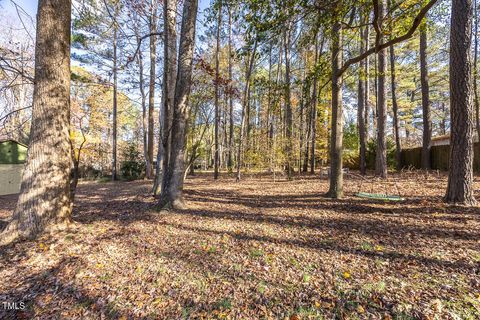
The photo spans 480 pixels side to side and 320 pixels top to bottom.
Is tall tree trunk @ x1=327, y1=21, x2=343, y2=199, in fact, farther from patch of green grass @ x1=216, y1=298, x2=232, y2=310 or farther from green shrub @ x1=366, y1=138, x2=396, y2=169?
green shrub @ x1=366, y1=138, x2=396, y2=169

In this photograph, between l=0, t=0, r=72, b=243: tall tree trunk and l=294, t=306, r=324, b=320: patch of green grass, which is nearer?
l=294, t=306, r=324, b=320: patch of green grass

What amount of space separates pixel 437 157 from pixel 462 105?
26.9ft

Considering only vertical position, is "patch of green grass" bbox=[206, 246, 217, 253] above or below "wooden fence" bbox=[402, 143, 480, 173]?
below

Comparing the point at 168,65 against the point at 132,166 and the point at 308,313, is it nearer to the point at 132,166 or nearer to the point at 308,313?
the point at 308,313

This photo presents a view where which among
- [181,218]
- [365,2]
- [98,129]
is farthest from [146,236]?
[98,129]

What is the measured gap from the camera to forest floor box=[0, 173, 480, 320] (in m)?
1.90

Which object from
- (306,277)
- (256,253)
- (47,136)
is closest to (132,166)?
(47,136)

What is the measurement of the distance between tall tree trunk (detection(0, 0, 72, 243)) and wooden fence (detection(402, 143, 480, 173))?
12.4 m

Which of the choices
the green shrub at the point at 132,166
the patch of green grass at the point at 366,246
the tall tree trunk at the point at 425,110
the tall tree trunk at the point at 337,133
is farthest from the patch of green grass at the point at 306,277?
the green shrub at the point at 132,166

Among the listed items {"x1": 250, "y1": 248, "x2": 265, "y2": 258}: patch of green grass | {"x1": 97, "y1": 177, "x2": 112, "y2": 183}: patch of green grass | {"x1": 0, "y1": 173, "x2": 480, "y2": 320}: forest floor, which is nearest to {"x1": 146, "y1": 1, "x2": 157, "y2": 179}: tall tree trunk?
{"x1": 97, "y1": 177, "x2": 112, "y2": 183}: patch of green grass

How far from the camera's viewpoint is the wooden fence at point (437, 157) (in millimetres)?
8977

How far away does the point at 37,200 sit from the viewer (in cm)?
316

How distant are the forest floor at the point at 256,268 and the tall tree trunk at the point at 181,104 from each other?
85cm

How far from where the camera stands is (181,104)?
4715 mm
